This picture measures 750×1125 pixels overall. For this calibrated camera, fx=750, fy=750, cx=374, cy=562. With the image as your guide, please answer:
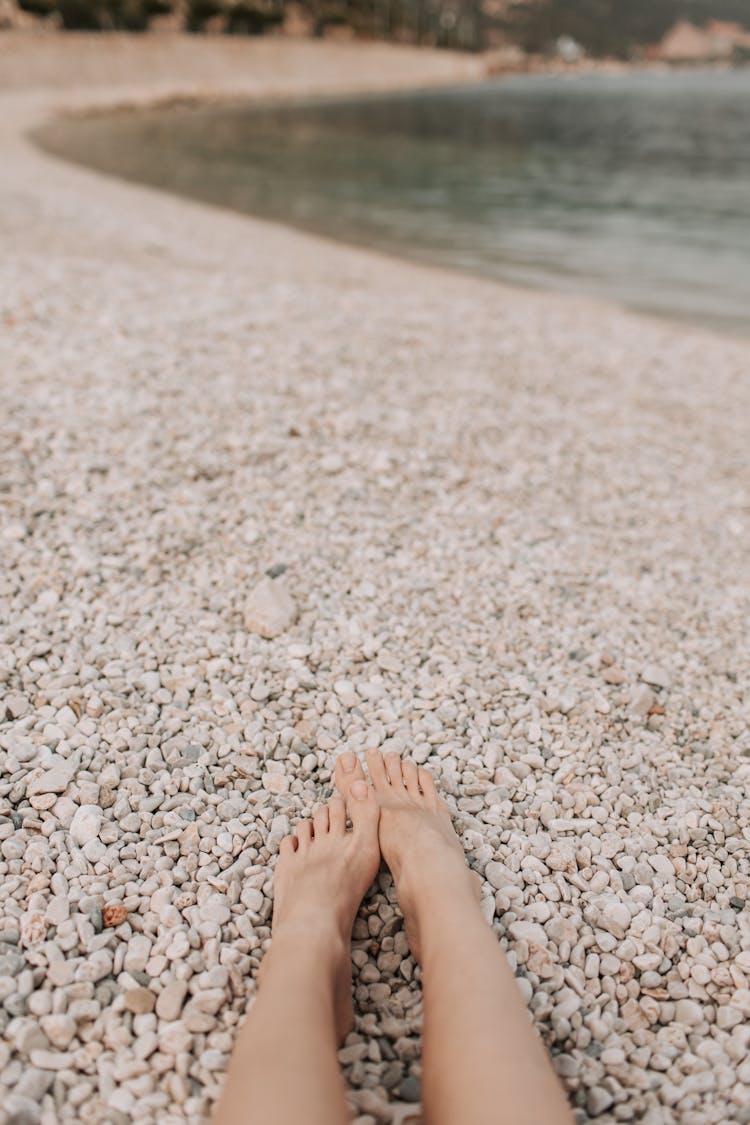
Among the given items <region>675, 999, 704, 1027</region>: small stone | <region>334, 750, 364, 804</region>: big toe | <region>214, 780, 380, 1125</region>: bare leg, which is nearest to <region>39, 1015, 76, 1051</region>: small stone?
<region>214, 780, 380, 1125</region>: bare leg

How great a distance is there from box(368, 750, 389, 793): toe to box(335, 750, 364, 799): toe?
5 centimetres

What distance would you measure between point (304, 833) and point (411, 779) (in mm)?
565

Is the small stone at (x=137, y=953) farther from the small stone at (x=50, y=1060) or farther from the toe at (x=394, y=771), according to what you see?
the toe at (x=394, y=771)

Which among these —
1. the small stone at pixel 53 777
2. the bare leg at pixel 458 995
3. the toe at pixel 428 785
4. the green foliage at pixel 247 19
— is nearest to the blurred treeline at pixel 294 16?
the green foliage at pixel 247 19

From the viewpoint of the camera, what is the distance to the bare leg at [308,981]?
6.90 ft

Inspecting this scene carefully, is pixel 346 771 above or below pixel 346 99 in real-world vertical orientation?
below

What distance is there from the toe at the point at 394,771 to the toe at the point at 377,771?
0.02m

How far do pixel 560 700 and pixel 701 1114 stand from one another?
195 cm

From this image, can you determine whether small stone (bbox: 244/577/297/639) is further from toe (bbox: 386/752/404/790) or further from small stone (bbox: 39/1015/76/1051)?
small stone (bbox: 39/1015/76/1051)

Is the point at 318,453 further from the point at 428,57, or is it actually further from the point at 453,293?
the point at 428,57

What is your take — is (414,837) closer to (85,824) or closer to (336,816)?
(336,816)

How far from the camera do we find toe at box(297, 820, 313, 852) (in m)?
3.19

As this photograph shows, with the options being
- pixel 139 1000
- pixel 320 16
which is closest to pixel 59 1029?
pixel 139 1000

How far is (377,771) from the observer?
11.6ft
